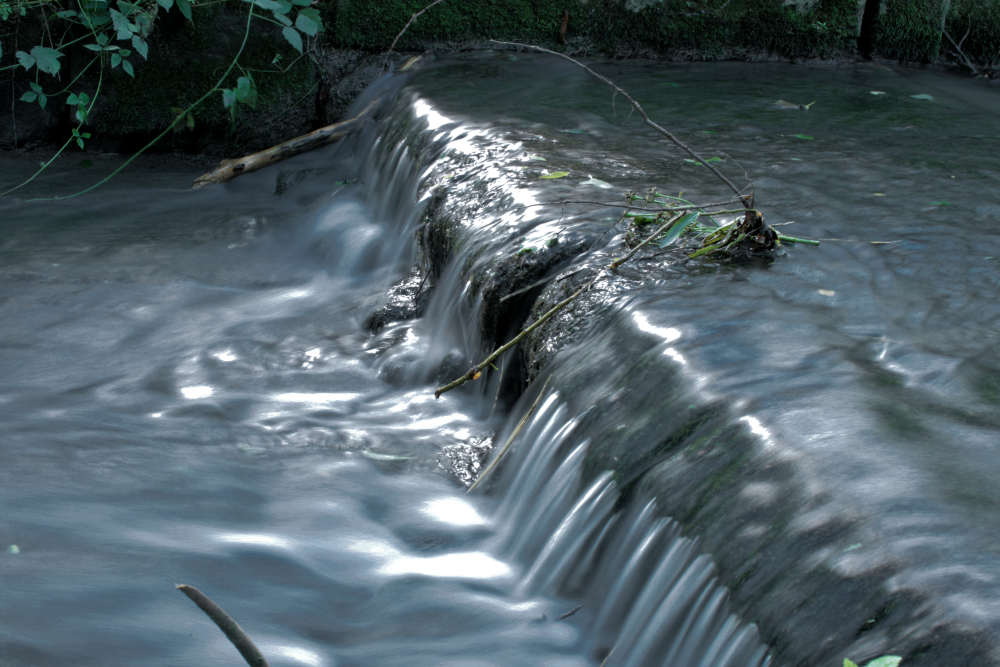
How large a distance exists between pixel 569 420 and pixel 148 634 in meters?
1.13

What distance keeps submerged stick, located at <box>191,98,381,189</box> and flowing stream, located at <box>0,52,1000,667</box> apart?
1248 mm

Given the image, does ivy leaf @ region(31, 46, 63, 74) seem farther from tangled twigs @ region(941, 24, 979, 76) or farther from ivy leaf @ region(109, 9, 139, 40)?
tangled twigs @ region(941, 24, 979, 76)

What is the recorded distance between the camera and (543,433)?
2.46 m

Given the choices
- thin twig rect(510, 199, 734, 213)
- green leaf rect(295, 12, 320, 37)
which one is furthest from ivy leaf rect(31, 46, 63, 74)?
thin twig rect(510, 199, 734, 213)

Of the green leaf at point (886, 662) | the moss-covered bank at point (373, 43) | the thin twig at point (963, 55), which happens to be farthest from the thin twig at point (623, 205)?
the thin twig at point (963, 55)

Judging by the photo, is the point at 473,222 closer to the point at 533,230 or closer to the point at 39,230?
the point at 533,230

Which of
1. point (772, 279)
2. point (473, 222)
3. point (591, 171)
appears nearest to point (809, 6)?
point (591, 171)

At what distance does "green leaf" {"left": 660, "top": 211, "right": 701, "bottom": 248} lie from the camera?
105 inches

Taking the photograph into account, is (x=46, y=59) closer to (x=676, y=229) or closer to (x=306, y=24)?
(x=306, y=24)

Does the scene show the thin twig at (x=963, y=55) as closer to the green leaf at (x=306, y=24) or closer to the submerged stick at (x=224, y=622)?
the green leaf at (x=306, y=24)

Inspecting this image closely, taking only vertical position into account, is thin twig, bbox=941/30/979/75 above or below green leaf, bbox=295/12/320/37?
above

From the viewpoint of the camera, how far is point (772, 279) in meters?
2.61

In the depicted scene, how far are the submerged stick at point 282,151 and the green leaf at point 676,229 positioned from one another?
13.3 feet

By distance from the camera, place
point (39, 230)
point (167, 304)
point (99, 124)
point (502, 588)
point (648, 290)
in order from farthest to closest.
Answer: point (99, 124) < point (39, 230) < point (167, 304) < point (648, 290) < point (502, 588)
